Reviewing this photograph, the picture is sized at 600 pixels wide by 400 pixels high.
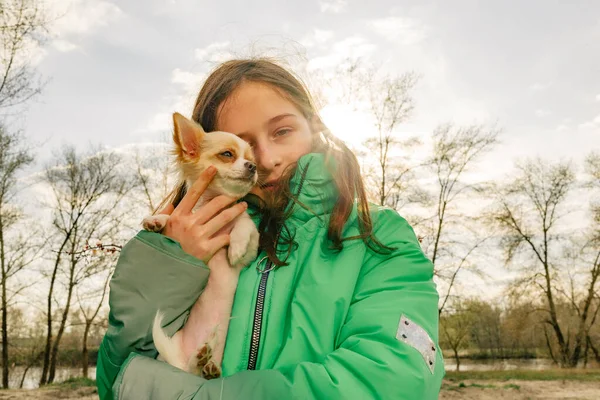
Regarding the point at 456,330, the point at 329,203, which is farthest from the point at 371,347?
the point at 456,330

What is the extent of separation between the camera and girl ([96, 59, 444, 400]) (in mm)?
1589

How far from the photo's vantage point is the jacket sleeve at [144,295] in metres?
1.97

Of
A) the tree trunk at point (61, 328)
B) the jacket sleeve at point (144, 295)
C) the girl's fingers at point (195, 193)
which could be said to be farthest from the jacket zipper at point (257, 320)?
the tree trunk at point (61, 328)

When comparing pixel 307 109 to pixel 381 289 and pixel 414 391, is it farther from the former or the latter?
pixel 414 391

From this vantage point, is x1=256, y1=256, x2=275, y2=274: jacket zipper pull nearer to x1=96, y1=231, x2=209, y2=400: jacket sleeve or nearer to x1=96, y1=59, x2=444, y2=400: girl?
x1=96, y1=59, x2=444, y2=400: girl

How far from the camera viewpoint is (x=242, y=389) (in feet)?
5.07

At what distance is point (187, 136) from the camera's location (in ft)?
10.3

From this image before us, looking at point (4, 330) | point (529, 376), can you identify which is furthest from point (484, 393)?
point (4, 330)

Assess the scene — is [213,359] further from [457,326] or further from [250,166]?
[457,326]

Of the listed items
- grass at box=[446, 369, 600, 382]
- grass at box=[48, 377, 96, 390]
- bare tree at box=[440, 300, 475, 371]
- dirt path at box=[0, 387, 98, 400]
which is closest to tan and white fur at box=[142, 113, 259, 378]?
dirt path at box=[0, 387, 98, 400]

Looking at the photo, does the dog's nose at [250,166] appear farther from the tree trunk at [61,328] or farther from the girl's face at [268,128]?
the tree trunk at [61,328]

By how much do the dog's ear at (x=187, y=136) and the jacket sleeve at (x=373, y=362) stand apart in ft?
5.57

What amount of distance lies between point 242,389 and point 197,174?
1964 millimetres

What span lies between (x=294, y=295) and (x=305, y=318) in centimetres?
12
